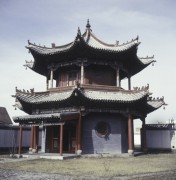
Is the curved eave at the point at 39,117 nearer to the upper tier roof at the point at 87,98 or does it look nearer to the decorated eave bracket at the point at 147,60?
the upper tier roof at the point at 87,98

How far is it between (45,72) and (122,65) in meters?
7.03

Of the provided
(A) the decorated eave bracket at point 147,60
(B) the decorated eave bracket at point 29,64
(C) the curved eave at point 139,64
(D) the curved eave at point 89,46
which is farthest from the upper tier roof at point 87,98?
(A) the decorated eave bracket at point 147,60

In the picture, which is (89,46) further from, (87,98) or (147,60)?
(147,60)

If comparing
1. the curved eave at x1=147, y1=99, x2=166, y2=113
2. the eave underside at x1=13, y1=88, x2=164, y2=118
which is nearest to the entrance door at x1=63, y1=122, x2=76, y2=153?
the eave underside at x1=13, y1=88, x2=164, y2=118

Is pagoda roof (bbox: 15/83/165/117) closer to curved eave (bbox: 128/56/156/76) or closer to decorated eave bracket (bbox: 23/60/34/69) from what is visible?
curved eave (bbox: 128/56/156/76)

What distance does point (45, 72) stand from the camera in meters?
24.7

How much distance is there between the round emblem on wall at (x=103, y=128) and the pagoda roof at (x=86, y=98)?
1.34 metres

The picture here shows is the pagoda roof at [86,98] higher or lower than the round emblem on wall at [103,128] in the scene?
higher

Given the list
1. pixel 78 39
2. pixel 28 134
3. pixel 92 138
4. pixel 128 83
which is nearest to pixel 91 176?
pixel 92 138

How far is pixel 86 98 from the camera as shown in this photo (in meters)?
18.5

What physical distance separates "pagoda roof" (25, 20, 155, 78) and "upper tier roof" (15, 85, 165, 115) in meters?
2.44

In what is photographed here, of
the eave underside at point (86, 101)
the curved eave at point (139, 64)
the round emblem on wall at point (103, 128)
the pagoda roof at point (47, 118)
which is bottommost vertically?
the round emblem on wall at point (103, 128)

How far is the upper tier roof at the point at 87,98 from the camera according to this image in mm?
18797

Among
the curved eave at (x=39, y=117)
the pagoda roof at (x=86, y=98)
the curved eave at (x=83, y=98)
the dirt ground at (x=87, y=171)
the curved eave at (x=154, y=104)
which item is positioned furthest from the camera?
the curved eave at (x=154, y=104)
